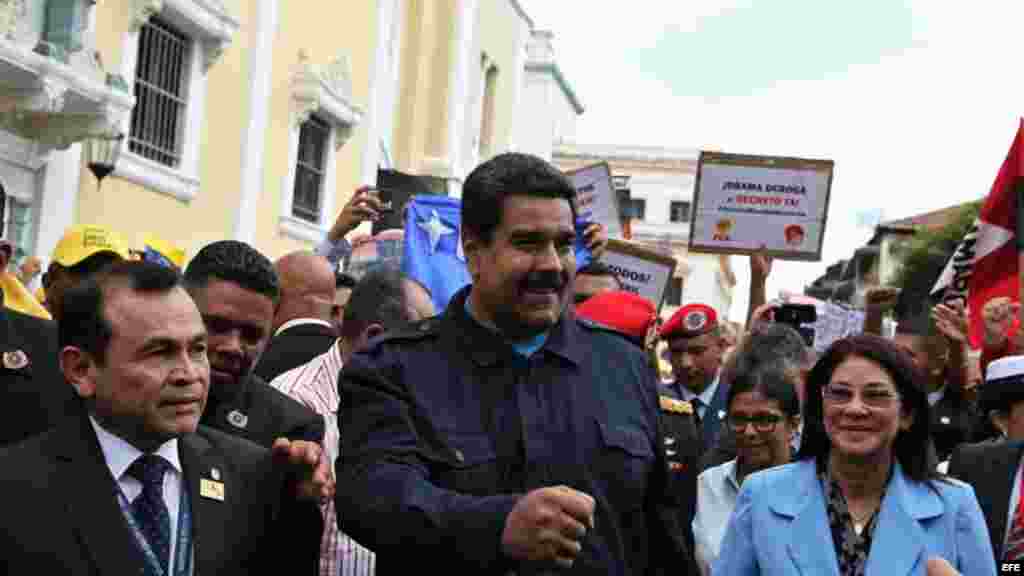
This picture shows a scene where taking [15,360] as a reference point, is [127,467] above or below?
below

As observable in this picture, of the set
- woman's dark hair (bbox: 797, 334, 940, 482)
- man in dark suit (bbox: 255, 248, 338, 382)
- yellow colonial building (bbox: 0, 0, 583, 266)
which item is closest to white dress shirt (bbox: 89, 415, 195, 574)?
woman's dark hair (bbox: 797, 334, 940, 482)

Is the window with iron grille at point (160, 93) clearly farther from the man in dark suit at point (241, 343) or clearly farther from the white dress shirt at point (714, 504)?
the man in dark suit at point (241, 343)

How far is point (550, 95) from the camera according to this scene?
173 feet

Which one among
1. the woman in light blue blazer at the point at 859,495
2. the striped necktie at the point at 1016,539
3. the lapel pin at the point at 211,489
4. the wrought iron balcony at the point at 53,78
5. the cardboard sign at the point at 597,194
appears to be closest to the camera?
the lapel pin at the point at 211,489

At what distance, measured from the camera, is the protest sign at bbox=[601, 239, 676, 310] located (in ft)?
31.6

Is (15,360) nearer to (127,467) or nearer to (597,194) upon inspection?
(127,467)

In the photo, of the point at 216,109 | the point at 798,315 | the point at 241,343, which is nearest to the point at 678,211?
the point at 216,109

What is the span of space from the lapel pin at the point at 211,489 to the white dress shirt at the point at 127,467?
0.05m

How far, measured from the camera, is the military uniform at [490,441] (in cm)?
348

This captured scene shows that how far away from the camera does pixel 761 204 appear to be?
10.4 m

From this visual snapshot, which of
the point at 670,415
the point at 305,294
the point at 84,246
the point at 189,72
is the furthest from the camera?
the point at 189,72

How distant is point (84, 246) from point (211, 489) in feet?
7.52

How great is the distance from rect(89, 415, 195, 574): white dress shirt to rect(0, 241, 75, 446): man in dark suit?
0.80 metres

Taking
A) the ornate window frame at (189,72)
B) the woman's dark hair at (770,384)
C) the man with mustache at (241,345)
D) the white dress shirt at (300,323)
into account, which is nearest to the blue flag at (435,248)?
the white dress shirt at (300,323)
